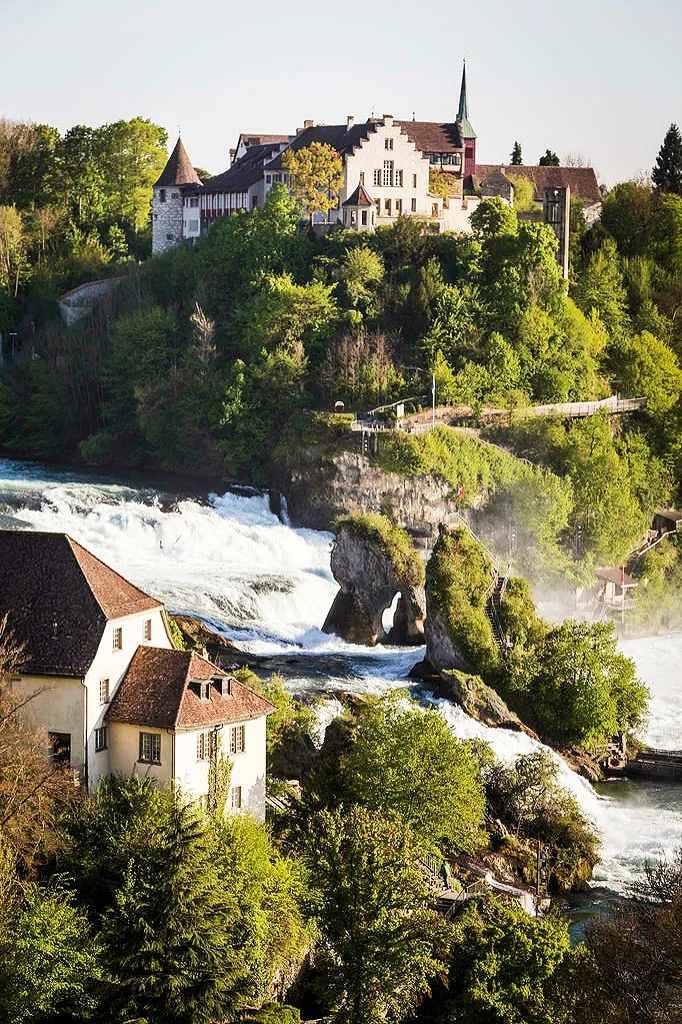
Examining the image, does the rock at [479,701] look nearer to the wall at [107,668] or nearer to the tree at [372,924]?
the tree at [372,924]

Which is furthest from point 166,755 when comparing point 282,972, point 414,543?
point 414,543

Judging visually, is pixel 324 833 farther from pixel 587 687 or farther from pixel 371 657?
pixel 371 657

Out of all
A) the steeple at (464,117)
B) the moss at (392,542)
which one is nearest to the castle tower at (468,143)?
the steeple at (464,117)

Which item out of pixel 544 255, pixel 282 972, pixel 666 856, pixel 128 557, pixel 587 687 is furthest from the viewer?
pixel 544 255

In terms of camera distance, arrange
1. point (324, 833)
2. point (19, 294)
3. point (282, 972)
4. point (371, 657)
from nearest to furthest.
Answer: point (282, 972) < point (324, 833) < point (371, 657) < point (19, 294)

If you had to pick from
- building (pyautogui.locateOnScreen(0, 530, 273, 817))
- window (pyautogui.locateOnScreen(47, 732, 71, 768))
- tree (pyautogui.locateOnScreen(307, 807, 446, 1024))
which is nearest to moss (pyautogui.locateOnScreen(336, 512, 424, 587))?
building (pyautogui.locateOnScreen(0, 530, 273, 817))

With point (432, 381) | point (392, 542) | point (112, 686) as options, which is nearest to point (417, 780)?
point (112, 686)
